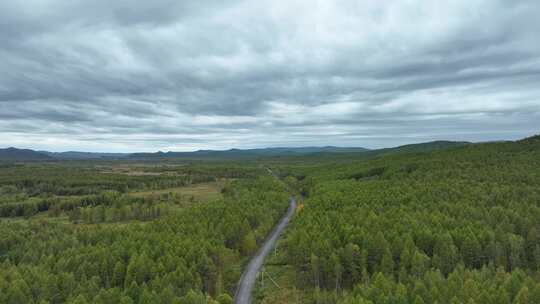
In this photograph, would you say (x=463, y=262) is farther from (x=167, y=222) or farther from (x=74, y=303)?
(x=167, y=222)

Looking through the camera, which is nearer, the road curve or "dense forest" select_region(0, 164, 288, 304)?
"dense forest" select_region(0, 164, 288, 304)

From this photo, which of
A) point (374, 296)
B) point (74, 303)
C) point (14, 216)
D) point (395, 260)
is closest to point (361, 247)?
point (395, 260)

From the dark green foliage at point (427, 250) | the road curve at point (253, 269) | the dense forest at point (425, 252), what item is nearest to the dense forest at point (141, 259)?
the road curve at point (253, 269)

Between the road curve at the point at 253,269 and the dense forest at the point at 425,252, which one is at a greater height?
the dense forest at the point at 425,252

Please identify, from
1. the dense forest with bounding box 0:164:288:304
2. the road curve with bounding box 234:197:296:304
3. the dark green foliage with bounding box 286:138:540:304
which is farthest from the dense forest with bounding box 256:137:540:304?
the dense forest with bounding box 0:164:288:304

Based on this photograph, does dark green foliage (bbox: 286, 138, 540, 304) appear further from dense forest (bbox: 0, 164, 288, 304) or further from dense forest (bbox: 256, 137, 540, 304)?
dense forest (bbox: 0, 164, 288, 304)

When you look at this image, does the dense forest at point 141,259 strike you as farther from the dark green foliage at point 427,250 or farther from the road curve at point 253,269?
the dark green foliage at point 427,250

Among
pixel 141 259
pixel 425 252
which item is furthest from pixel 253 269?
pixel 425 252

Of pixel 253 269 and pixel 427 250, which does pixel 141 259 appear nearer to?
pixel 253 269
